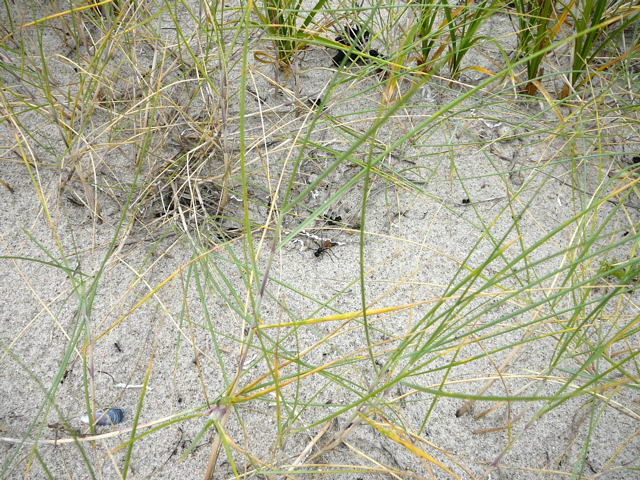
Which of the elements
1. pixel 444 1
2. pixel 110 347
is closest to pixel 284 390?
pixel 110 347

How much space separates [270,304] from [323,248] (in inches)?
7.0

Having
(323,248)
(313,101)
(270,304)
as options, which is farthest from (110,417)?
(313,101)

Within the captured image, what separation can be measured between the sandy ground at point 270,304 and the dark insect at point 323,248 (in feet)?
0.04

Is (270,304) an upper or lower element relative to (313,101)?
lower

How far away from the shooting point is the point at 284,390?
1007 millimetres

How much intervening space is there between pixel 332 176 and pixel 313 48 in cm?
46

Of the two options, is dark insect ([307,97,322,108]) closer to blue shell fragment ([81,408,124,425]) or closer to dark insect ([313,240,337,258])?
dark insect ([313,240,337,258])

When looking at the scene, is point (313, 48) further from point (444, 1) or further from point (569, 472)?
point (569, 472)

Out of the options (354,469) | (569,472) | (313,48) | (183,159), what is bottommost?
(569,472)

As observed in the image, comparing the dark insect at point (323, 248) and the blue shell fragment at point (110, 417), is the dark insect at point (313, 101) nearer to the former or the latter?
the dark insect at point (323, 248)

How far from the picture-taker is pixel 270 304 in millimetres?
1119

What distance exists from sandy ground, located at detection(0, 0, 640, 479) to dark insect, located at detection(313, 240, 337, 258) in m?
0.01

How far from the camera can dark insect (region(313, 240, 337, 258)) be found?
1.19m

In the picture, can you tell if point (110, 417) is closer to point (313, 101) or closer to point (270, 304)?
point (270, 304)
